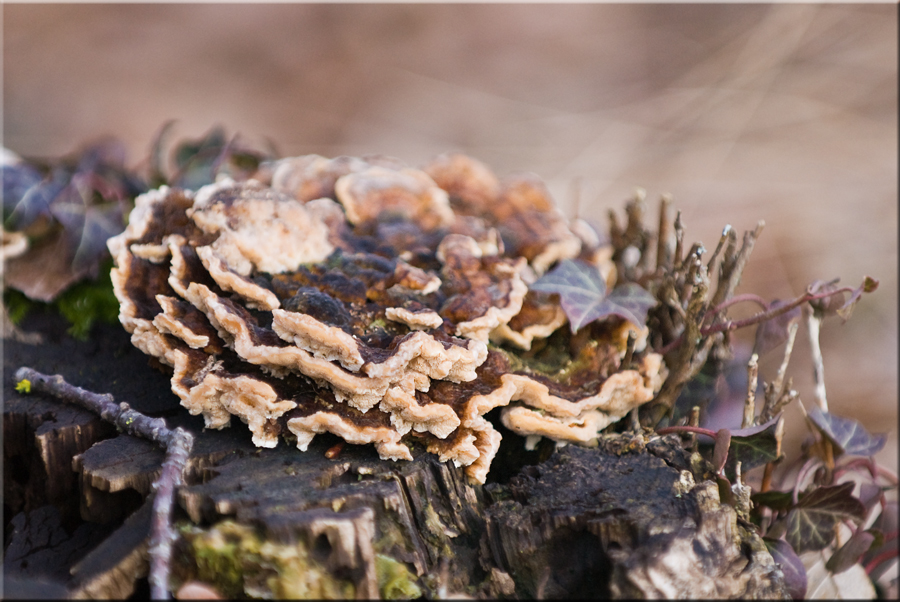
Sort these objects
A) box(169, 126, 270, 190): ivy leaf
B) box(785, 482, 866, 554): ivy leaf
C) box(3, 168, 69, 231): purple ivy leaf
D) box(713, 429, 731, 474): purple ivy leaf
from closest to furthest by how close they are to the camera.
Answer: box(713, 429, 731, 474): purple ivy leaf
box(785, 482, 866, 554): ivy leaf
box(3, 168, 69, 231): purple ivy leaf
box(169, 126, 270, 190): ivy leaf

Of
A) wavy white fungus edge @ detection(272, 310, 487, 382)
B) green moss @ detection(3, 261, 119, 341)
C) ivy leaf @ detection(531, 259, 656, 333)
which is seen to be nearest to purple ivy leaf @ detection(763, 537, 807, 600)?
ivy leaf @ detection(531, 259, 656, 333)

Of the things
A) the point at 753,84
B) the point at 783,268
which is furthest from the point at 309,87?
the point at 783,268

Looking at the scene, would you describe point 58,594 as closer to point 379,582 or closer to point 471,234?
point 379,582

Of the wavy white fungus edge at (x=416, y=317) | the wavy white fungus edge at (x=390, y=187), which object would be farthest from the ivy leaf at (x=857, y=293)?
the wavy white fungus edge at (x=390, y=187)

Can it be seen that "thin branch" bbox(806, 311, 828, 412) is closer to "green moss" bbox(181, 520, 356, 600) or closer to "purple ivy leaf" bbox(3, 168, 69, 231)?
"green moss" bbox(181, 520, 356, 600)

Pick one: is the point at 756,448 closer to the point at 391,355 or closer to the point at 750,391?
the point at 750,391

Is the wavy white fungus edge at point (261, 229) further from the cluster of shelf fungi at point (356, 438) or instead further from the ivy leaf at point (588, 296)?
the ivy leaf at point (588, 296)

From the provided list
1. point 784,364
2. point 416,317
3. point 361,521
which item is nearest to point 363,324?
point 416,317
